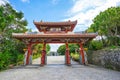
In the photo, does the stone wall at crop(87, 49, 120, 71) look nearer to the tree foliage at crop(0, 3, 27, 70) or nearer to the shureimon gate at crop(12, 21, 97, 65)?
the shureimon gate at crop(12, 21, 97, 65)

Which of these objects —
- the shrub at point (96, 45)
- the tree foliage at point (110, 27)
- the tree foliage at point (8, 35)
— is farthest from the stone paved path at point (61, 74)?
the tree foliage at point (110, 27)

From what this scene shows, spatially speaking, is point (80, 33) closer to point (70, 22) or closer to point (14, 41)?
point (70, 22)

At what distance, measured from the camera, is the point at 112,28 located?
22.0 metres

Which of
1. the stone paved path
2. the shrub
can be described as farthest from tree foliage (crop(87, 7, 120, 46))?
the stone paved path

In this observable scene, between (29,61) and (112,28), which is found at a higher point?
(112,28)

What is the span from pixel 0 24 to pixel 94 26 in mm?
13666

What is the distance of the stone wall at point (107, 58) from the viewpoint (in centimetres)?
1407

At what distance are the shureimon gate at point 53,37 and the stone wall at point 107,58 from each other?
142 cm

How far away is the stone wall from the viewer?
46.2ft

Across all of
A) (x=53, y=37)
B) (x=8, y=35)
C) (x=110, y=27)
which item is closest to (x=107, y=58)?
(x=53, y=37)

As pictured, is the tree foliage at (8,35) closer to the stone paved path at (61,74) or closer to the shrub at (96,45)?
the stone paved path at (61,74)

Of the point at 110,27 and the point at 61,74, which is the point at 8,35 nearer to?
the point at 61,74

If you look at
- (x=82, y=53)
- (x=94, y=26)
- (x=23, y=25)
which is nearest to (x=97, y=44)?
(x=82, y=53)

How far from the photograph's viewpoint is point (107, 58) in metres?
15.9
